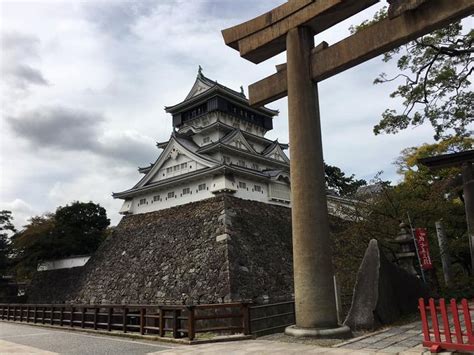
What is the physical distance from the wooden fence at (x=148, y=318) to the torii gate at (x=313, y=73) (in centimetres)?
209

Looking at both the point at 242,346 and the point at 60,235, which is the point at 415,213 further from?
the point at 60,235

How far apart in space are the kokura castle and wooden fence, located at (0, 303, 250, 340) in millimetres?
8994

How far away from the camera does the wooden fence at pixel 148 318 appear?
873cm

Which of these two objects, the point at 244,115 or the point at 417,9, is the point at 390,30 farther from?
the point at 244,115

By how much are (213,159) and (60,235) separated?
13767 mm

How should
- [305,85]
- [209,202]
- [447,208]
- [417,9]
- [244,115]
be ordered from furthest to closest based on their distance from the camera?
[244,115] → [209,202] → [447,208] → [305,85] → [417,9]

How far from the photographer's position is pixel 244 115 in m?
33.0

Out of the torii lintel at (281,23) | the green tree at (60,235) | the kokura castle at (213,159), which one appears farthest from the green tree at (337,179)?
the torii lintel at (281,23)

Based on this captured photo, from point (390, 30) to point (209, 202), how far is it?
16.0m

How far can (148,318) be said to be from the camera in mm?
12164

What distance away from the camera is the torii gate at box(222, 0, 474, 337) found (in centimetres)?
700

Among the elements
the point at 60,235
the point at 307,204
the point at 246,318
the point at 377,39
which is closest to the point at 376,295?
the point at 307,204

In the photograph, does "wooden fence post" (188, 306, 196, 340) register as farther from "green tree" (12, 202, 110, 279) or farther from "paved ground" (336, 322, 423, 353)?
"green tree" (12, 202, 110, 279)

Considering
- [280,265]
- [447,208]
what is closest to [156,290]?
[280,265]
